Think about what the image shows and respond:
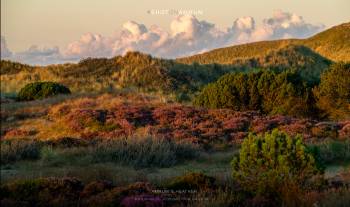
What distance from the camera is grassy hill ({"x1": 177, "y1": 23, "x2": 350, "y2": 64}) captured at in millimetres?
71875

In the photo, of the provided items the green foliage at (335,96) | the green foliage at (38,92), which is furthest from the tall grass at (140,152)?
the green foliage at (38,92)

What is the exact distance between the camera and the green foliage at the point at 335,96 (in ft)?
89.3

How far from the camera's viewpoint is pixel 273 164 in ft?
31.7

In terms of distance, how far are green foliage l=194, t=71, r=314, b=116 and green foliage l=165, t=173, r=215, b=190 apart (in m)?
17.7

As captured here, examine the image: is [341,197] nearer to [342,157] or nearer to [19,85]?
[342,157]

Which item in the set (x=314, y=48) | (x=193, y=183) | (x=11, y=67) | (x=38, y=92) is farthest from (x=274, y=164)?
(x=314, y=48)

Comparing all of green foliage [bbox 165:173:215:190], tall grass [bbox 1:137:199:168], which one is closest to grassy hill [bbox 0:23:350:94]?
tall grass [bbox 1:137:199:168]

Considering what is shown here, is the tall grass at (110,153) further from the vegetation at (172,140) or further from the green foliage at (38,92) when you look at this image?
the green foliage at (38,92)

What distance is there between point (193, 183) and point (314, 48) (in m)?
74.2

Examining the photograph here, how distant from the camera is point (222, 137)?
2011cm

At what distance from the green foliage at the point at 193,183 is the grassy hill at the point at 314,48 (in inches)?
2291

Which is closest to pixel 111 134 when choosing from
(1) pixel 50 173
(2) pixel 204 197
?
(1) pixel 50 173

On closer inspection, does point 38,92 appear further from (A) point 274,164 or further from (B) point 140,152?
(A) point 274,164

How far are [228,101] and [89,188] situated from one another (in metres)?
19.2
